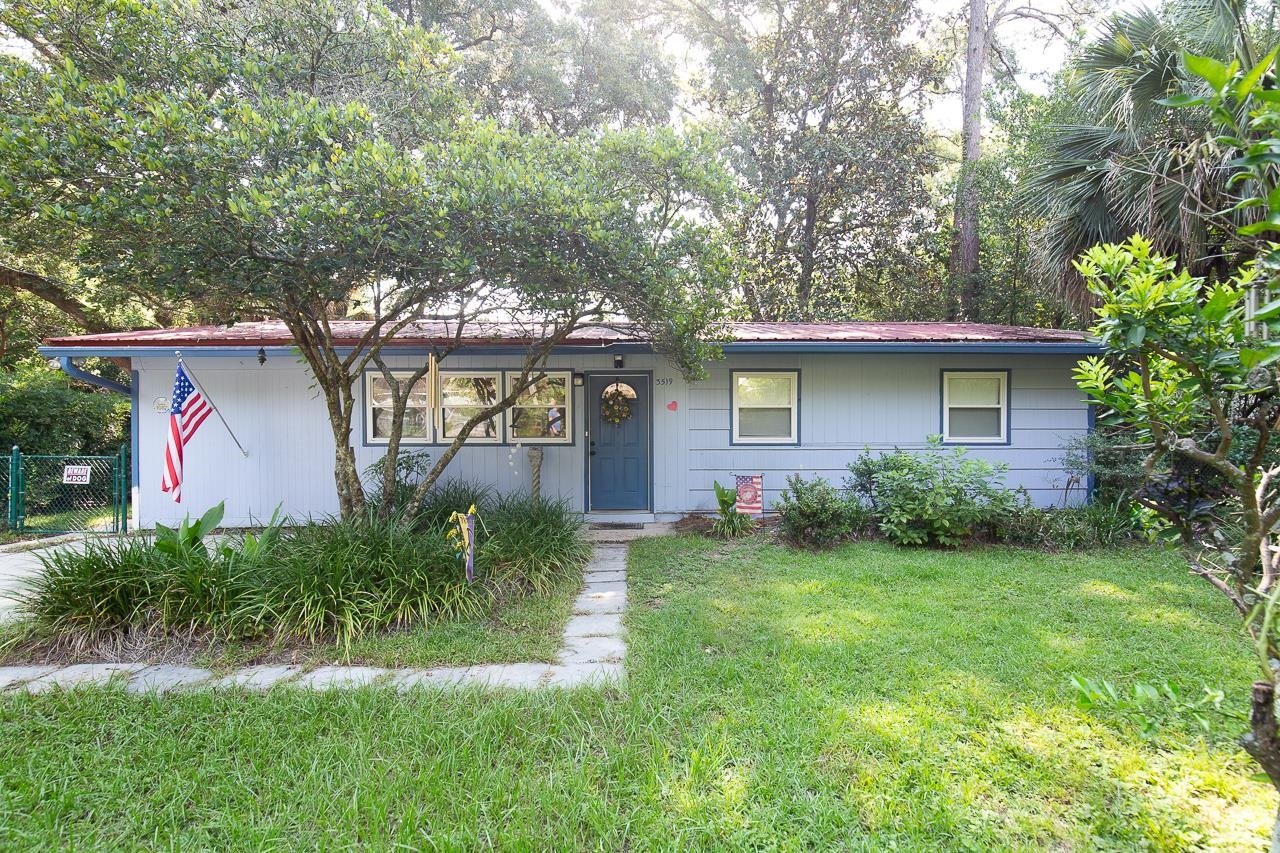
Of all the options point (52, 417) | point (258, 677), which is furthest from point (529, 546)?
point (52, 417)

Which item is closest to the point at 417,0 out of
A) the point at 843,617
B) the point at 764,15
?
the point at 764,15

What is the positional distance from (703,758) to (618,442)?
19.2 feet

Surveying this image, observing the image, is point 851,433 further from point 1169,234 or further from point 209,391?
point 209,391

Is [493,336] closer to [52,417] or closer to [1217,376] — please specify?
[1217,376]

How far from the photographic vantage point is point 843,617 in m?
4.13

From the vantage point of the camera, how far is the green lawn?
2070 millimetres

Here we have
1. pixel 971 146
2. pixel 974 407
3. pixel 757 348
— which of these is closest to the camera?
pixel 757 348

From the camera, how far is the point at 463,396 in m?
8.10

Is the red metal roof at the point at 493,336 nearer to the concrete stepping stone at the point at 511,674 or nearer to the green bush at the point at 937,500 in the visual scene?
the green bush at the point at 937,500

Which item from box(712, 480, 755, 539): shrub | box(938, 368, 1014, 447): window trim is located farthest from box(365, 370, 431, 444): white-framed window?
box(938, 368, 1014, 447): window trim

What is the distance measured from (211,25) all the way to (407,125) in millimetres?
1479

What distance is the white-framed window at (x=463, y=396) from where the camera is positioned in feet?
26.3

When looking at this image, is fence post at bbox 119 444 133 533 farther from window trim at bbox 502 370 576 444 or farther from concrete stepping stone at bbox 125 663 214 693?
concrete stepping stone at bbox 125 663 214 693

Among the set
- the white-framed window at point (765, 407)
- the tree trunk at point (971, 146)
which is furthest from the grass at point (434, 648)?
the tree trunk at point (971, 146)
